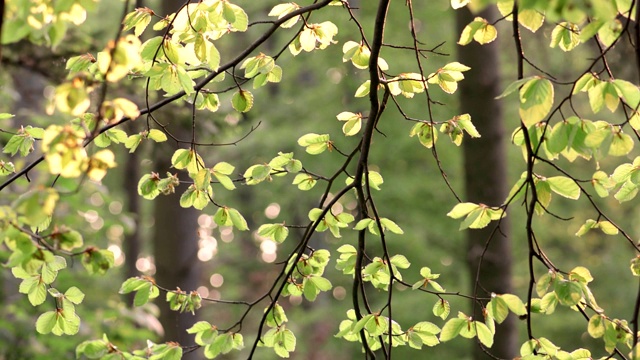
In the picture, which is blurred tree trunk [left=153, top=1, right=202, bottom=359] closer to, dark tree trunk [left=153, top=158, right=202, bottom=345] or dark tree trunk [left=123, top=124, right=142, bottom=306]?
dark tree trunk [left=153, top=158, right=202, bottom=345]

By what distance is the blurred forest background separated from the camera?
179 inches

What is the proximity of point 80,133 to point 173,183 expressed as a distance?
0.72 meters

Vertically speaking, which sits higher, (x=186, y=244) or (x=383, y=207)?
(x=186, y=244)

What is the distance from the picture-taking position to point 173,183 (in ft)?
5.93

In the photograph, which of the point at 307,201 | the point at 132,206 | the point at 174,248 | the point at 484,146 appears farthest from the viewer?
the point at 132,206

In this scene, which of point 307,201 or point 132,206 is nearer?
point 307,201

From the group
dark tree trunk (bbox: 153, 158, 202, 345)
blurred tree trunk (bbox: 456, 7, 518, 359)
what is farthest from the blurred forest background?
blurred tree trunk (bbox: 456, 7, 518, 359)

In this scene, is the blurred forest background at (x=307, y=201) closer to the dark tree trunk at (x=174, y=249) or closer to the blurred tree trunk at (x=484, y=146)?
the dark tree trunk at (x=174, y=249)

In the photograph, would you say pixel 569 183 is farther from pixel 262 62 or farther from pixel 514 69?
pixel 514 69

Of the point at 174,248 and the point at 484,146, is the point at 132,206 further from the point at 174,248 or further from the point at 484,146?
the point at 484,146

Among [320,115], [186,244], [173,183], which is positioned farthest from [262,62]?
[320,115]

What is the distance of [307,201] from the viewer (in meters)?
9.57

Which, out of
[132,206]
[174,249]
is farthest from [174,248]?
[132,206]

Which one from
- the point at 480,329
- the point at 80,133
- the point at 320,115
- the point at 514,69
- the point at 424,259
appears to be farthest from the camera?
the point at 514,69
